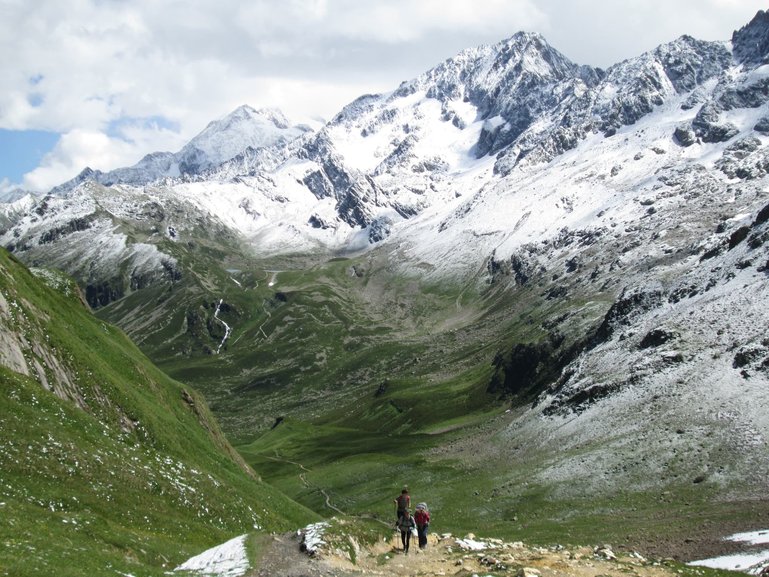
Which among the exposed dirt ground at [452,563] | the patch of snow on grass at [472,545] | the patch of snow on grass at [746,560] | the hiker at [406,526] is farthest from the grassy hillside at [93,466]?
the patch of snow on grass at [746,560]

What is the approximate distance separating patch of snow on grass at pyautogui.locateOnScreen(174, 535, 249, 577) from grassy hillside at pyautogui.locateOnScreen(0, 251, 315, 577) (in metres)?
1.32

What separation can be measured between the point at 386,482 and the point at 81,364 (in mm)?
89780

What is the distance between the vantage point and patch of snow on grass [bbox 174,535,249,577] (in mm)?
34959

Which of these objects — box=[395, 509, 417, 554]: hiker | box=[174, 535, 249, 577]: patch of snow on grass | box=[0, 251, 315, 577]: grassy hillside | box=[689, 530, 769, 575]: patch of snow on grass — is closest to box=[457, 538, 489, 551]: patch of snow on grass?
box=[395, 509, 417, 554]: hiker

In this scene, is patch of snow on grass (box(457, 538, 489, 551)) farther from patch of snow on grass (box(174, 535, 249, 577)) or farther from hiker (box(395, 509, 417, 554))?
patch of snow on grass (box(174, 535, 249, 577))

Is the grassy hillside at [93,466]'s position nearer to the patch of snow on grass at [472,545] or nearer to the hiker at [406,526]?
the hiker at [406,526]

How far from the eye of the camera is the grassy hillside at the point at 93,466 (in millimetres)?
35156

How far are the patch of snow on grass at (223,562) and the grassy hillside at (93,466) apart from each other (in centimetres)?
132

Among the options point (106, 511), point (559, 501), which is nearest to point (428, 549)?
point (106, 511)

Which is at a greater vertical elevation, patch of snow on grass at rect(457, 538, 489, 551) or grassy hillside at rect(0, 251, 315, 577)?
grassy hillside at rect(0, 251, 315, 577)

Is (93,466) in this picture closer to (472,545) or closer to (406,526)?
(406,526)

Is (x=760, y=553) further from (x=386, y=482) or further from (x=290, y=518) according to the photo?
(x=386, y=482)

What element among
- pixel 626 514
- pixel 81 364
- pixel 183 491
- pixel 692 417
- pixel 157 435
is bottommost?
pixel 626 514

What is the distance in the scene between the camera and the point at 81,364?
69188 millimetres
